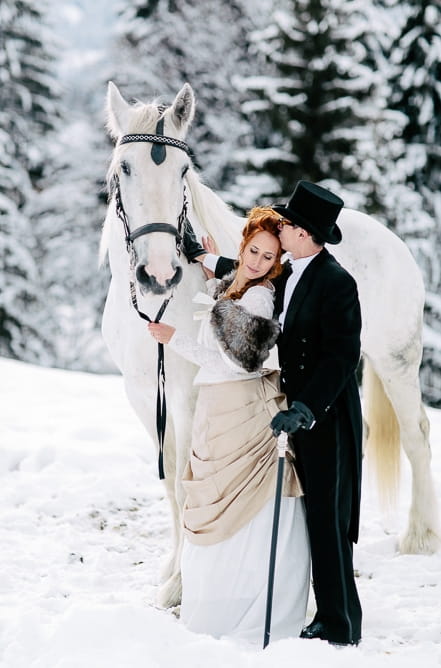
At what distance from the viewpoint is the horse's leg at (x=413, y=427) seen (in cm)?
393

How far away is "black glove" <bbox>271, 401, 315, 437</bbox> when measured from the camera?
2199 mm

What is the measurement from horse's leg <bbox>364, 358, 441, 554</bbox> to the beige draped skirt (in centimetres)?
163

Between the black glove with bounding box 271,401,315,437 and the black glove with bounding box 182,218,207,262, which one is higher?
the black glove with bounding box 182,218,207,262

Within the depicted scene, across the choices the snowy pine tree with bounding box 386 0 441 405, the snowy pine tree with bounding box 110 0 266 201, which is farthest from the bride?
the snowy pine tree with bounding box 110 0 266 201

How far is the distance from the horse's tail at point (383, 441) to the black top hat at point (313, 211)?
192 centimetres

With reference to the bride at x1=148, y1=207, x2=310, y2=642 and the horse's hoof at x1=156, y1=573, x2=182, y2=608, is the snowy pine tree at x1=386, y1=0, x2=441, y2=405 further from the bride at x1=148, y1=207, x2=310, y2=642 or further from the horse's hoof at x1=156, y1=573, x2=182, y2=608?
the bride at x1=148, y1=207, x2=310, y2=642

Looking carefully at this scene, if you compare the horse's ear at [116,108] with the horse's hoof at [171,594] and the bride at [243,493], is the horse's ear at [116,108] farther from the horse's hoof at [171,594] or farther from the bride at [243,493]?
the horse's hoof at [171,594]

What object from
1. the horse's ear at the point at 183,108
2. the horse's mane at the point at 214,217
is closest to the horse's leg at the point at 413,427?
the horse's mane at the point at 214,217

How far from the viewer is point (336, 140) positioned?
40.6ft

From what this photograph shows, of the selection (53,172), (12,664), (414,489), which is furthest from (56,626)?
(53,172)

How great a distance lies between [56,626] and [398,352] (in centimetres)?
254

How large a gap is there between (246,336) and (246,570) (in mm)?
917

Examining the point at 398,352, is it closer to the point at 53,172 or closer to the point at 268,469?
the point at 268,469

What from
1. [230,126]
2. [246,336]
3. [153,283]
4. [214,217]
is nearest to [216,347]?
[246,336]
